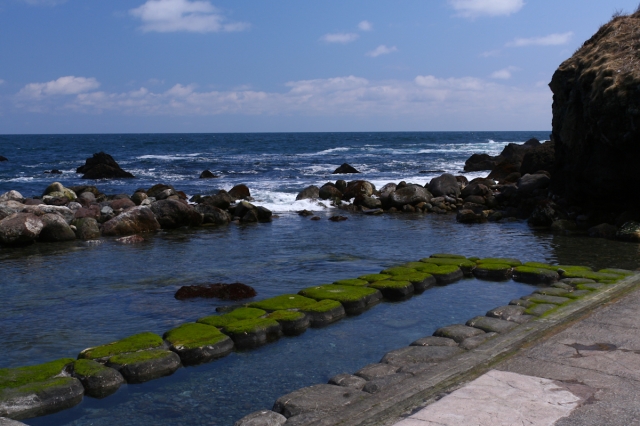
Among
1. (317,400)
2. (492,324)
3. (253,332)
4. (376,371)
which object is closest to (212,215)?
(253,332)

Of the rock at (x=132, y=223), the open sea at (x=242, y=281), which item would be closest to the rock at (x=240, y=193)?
the open sea at (x=242, y=281)

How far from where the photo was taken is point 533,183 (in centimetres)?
2261

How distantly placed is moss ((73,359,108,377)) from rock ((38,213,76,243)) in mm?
11327

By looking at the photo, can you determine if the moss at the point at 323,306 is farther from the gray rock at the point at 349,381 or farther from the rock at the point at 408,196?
the rock at the point at 408,196

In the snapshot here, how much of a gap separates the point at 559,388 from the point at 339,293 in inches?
177

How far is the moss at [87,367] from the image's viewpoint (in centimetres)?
617

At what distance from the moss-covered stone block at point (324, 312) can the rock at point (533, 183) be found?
15.8 metres

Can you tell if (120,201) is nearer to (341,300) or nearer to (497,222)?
(497,222)

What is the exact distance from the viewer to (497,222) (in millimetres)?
20281

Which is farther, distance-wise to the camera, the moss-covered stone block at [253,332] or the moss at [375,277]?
the moss at [375,277]

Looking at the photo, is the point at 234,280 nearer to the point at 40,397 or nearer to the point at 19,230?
the point at 40,397

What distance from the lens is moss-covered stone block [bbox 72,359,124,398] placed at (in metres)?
6.04

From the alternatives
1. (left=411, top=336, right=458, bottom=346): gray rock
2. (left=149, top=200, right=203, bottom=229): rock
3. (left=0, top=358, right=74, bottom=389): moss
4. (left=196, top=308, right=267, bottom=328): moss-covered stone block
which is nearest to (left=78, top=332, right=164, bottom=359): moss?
(left=0, top=358, right=74, bottom=389): moss

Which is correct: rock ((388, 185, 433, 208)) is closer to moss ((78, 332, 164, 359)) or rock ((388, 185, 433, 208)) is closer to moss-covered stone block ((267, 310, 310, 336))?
moss-covered stone block ((267, 310, 310, 336))
